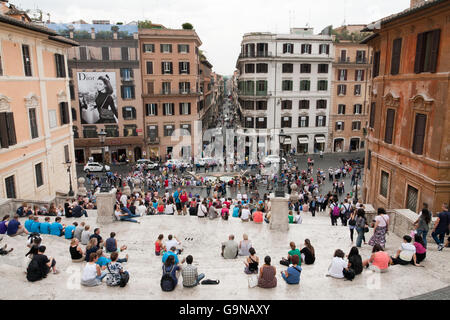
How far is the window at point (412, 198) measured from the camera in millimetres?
16953

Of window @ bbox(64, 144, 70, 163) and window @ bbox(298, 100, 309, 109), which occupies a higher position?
window @ bbox(298, 100, 309, 109)

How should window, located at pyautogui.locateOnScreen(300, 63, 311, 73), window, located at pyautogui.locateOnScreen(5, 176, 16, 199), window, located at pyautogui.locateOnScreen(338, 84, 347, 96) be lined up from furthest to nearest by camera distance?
1. window, located at pyautogui.locateOnScreen(338, 84, 347, 96)
2. window, located at pyautogui.locateOnScreen(300, 63, 311, 73)
3. window, located at pyautogui.locateOnScreen(5, 176, 16, 199)

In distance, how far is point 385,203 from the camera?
65.7ft

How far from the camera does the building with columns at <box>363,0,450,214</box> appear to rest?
1503 centimetres

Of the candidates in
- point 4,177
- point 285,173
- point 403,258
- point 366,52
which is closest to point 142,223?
point 4,177

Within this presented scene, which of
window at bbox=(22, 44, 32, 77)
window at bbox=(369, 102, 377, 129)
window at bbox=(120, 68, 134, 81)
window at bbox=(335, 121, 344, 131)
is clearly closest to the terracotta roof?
window at bbox=(369, 102, 377, 129)

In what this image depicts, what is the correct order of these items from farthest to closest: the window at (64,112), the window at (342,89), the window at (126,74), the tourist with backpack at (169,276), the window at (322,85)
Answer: the window at (342,89) → the window at (322,85) → the window at (126,74) → the window at (64,112) → the tourist with backpack at (169,276)

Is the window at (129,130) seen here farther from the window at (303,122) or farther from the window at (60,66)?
the window at (303,122)

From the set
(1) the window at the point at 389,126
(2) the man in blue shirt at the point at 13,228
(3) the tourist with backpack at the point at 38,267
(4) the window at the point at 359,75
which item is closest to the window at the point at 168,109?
(4) the window at the point at 359,75

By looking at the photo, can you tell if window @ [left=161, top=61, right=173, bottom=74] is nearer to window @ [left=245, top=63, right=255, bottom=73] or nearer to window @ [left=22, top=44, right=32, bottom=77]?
window @ [left=245, top=63, right=255, bottom=73]

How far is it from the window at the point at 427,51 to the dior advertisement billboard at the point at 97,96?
36469mm

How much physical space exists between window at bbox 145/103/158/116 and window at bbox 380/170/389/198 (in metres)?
32.8

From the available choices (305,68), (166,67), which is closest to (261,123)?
(305,68)
